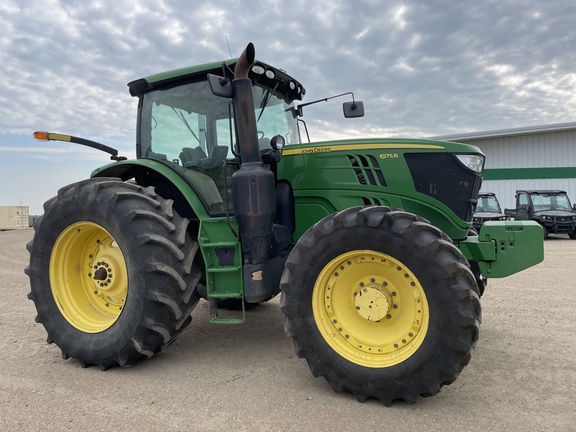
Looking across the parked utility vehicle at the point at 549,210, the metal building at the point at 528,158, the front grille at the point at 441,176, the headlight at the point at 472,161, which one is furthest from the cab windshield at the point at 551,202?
the front grille at the point at 441,176

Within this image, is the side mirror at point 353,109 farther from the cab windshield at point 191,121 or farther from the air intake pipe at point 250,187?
the air intake pipe at point 250,187

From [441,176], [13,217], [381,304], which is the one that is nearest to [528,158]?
[441,176]

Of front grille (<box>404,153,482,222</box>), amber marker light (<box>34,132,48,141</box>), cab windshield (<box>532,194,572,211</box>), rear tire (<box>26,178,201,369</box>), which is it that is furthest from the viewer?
cab windshield (<box>532,194,572,211</box>)

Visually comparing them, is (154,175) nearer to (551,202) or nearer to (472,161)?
(472,161)

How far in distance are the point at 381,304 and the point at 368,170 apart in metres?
1.24

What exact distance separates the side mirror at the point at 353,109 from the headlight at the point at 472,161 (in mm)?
1394

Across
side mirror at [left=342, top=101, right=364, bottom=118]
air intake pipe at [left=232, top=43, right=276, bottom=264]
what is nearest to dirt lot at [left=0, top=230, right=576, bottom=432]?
air intake pipe at [left=232, top=43, right=276, bottom=264]

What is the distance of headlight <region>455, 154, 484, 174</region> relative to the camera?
3.73 m

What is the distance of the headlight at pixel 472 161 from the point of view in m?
3.73

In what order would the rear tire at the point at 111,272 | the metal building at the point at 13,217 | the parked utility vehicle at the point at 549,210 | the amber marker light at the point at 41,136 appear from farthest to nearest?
the metal building at the point at 13,217 → the parked utility vehicle at the point at 549,210 → the amber marker light at the point at 41,136 → the rear tire at the point at 111,272

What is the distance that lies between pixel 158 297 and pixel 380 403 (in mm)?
1816

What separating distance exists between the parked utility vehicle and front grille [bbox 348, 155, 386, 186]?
14.4 m

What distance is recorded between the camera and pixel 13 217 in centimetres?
2603

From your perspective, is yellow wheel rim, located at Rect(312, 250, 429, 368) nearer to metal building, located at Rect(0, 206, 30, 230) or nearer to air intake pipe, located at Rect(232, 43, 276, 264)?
air intake pipe, located at Rect(232, 43, 276, 264)
